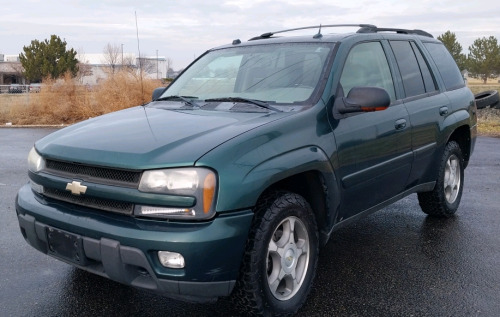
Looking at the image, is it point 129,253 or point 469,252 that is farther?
point 469,252

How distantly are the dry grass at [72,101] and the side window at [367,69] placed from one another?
1305 cm

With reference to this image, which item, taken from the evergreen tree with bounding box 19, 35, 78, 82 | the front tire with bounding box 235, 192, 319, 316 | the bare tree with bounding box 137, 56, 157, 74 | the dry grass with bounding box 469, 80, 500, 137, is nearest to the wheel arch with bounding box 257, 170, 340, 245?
the front tire with bounding box 235, 192, 319, 316

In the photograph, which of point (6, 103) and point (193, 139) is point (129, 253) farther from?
point (6, 103)

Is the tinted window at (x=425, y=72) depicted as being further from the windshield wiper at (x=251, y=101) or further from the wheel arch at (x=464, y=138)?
the windshield wiper at (x=251, y=101)

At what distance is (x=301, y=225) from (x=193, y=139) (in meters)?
0.89

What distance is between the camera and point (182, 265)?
8.55 ft

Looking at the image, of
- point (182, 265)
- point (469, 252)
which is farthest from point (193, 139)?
point (469, 252)

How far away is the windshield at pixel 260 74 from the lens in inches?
146

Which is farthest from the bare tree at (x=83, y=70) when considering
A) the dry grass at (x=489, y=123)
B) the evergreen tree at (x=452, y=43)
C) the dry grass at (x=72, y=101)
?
the evergreen tree at (x=452, y=43)

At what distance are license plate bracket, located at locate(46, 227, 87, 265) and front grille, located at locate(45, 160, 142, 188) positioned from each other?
33cm

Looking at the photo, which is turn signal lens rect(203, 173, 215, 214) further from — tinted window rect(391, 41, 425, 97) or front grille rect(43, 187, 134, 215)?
tinted window rect(391, 41, 425, 97)

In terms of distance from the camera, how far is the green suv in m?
2.64

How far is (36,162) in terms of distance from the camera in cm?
326

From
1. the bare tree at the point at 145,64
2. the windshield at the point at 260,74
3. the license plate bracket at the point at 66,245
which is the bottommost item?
the license plate bracket at the point at 66,245
